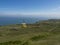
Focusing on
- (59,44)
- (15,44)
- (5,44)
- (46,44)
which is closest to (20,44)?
(15,44)

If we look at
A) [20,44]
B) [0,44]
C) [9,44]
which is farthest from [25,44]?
[0,44]

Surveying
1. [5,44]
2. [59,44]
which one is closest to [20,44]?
[5,44]

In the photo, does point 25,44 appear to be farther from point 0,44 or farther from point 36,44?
point 0,44

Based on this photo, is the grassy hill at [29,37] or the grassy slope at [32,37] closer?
the grassy hill at [29,37]

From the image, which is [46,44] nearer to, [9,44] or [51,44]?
[51,44]

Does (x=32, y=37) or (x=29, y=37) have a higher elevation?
(x=32, y=37)

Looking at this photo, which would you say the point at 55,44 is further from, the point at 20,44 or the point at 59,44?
the point at 20,44

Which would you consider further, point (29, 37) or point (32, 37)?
point (29, 37)

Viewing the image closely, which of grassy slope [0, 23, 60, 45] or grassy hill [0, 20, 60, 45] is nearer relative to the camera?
grassy hill [0, 20, 60, 45]
